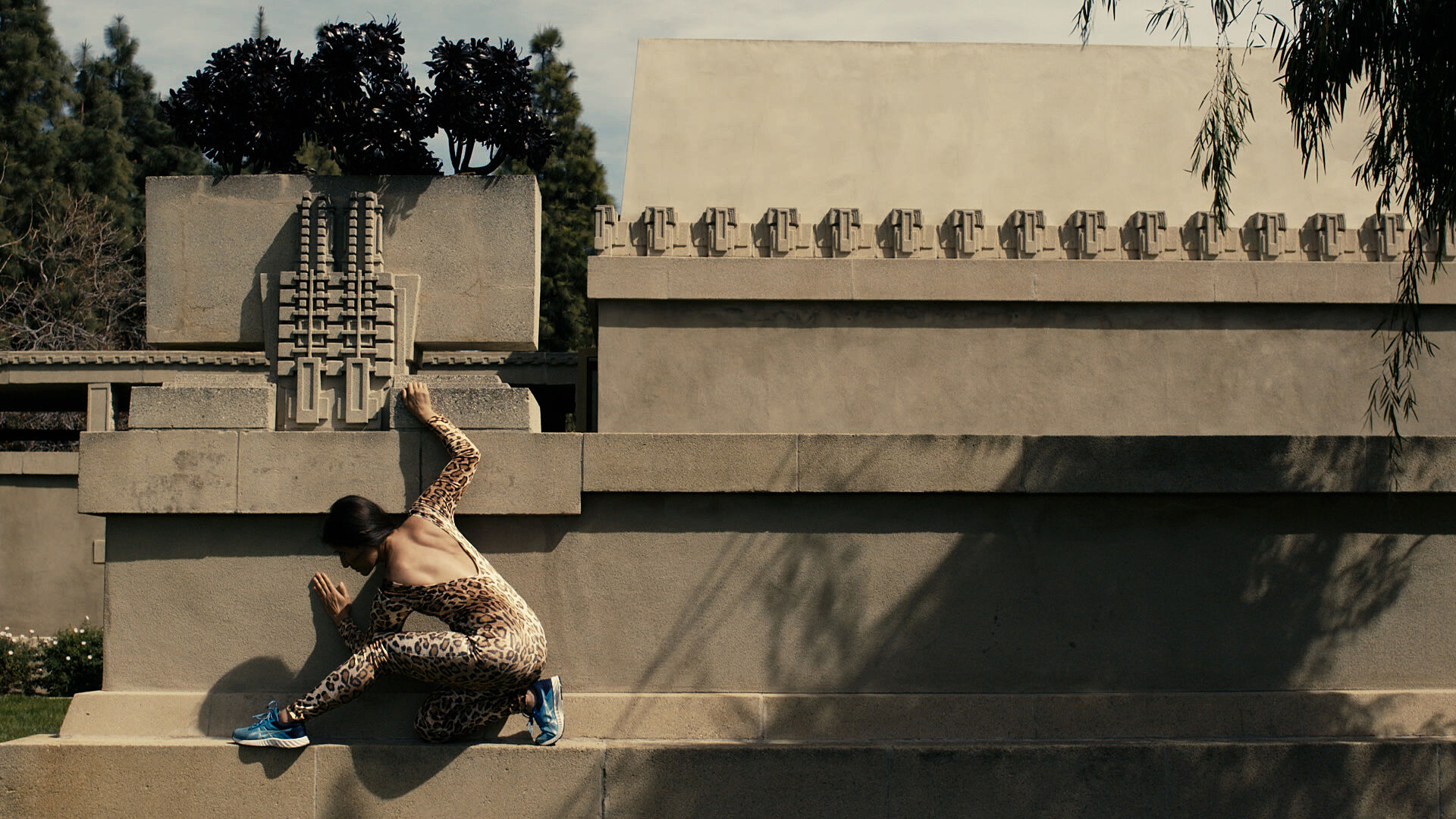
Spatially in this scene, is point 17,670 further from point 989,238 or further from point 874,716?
point 989,238

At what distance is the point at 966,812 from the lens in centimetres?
665

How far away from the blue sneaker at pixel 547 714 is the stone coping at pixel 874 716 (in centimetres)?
30

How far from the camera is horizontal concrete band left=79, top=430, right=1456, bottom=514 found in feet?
22.9

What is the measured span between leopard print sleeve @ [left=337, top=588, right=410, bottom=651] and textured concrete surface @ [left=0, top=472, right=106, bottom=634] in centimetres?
1689

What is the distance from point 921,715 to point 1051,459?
1717mm

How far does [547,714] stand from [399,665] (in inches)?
33.7

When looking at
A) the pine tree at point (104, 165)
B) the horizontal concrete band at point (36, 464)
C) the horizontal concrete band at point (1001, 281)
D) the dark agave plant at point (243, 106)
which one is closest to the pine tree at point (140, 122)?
the pine tree at point (104, 165)

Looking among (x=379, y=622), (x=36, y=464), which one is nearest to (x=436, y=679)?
(x=379, y=622)

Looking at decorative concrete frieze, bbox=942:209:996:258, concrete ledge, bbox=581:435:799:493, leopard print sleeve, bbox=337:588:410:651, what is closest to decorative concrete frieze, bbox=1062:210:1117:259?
decorative concrete frieze, bbox=942:209:996:258

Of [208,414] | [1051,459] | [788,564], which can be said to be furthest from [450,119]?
[1051,459]

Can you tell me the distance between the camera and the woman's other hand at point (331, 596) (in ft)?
22.7

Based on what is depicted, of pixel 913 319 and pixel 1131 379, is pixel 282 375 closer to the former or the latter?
pixel 913 319

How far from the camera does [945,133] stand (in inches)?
687

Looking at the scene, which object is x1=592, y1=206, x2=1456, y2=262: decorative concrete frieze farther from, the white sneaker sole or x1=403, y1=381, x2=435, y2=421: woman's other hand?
the white sneaker sole
